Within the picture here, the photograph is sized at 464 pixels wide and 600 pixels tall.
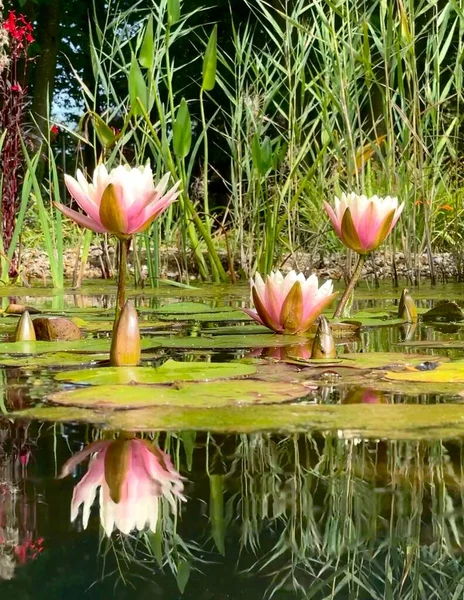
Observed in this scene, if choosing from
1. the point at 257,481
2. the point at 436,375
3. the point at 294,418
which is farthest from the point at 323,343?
the point at 257,481

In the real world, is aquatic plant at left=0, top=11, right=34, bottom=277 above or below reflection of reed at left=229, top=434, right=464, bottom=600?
above

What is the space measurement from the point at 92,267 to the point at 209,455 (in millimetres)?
5145

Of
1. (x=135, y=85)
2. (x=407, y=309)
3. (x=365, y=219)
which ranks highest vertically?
(x=135, y=85)

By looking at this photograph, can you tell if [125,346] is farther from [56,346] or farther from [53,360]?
[56,346]

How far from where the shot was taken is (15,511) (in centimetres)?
60

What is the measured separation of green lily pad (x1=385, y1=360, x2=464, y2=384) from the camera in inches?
47.5

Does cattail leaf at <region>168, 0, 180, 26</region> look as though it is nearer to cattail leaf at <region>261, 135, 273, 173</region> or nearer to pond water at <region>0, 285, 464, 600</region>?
cattail leaf at <region>261, 135, 273, 173</region>

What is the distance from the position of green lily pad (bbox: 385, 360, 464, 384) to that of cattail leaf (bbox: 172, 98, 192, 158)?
1423 millimetres

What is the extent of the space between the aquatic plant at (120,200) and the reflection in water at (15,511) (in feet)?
1.93

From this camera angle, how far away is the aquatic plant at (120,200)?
4.56 ft

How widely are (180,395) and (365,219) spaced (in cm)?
86

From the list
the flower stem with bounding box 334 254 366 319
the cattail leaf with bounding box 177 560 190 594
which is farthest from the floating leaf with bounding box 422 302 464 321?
the cattail leaf with bounding box 177 560 190 594

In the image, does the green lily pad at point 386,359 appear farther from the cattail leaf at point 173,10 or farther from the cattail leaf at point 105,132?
the cattail leaf at point 173,10

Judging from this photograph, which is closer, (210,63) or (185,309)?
(185,309)
